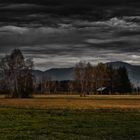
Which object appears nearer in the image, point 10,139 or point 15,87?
point 10,139

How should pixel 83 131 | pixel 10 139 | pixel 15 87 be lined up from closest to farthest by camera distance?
pixel 10 139
pixel 83 131
pixel 15 87

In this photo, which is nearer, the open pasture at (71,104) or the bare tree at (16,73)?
the open pasture at (71,104)

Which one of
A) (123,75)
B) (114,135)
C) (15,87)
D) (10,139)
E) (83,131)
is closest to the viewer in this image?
(10,139)

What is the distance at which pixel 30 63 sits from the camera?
14712 centimetres

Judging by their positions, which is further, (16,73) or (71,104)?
(16,73)

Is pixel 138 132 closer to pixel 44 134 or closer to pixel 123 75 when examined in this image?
pixel 44 134

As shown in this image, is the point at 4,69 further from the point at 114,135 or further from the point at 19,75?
the point at 114,135

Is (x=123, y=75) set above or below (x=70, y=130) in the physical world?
above

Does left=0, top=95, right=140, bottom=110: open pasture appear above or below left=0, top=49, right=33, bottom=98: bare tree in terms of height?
below

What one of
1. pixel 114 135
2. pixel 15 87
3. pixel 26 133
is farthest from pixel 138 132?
pixel 15 87

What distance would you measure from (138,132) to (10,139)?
27.2 feet

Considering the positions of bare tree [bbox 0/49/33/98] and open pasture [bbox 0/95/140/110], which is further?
bare tree [bbox 0/49/33/98]

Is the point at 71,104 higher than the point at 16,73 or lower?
lower

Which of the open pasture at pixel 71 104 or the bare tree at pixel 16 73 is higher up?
the bare tree at pixel 16 73
